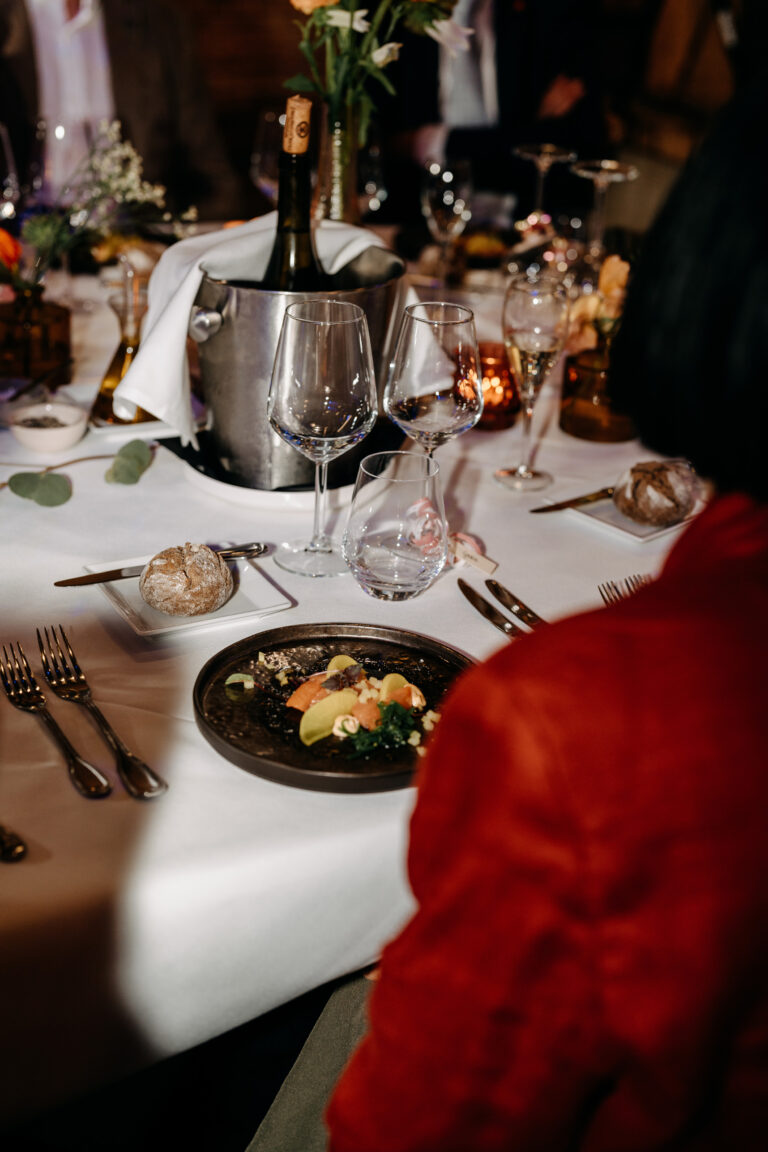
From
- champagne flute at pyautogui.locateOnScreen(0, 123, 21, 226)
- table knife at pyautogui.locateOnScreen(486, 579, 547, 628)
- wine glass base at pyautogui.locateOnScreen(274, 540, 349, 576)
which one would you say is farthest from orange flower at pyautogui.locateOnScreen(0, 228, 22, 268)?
table knife at pyautogui.locateOnScreen(486, 579, 547, 628)

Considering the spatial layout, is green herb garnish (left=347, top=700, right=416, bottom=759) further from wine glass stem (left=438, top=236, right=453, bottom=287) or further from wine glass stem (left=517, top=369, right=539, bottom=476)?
wine glass stem (left=438, top=236, right=453, bottom=287)

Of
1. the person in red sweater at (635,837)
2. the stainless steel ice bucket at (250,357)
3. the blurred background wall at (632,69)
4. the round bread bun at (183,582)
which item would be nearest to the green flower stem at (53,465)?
the stainless steel ice bucket at (250,357)

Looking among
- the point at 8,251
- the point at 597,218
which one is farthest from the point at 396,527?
the point at 597,218

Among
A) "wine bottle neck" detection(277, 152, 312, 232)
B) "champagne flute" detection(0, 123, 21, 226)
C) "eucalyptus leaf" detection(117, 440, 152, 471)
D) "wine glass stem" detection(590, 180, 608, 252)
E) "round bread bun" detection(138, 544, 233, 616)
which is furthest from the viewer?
"wine glass stem" detection(590, 180, 608, 252)

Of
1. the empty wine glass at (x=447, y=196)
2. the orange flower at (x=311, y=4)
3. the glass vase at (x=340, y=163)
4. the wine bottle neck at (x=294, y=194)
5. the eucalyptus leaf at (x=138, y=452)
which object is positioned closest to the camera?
the wine bottle neck at (x=294, y=194)

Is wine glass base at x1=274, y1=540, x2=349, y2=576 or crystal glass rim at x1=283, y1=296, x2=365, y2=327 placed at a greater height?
crystal glass rim at x1=283, y1=296, x2=365, y2=327

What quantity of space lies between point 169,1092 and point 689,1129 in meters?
0.58

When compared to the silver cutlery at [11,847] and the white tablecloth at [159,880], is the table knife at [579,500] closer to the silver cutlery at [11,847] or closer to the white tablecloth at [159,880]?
the white tablecloth at [159,880]

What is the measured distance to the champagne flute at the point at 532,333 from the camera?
1.40 m

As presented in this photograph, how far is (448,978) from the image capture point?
504 millimetres

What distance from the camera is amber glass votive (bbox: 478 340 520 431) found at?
1.58 m

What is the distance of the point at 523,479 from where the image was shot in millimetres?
1436

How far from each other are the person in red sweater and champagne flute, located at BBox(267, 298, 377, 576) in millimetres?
Result: 592

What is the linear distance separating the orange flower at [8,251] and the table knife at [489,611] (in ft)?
2.84
